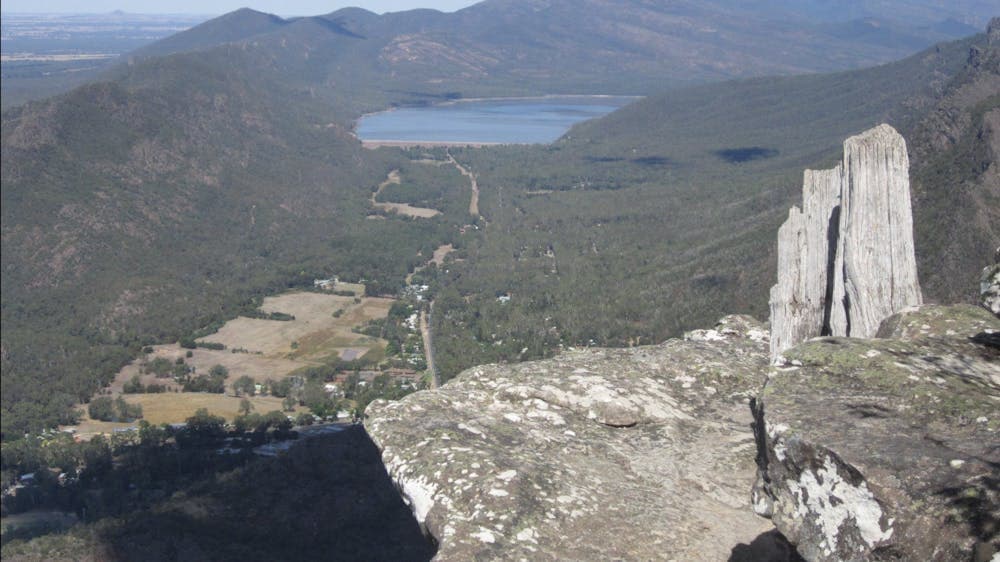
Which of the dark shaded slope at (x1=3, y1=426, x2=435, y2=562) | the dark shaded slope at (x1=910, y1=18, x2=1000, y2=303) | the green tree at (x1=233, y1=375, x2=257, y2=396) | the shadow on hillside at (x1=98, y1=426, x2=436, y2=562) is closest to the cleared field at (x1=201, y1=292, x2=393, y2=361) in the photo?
the green tree at (x1=233, y1=375, x2=257, y2=396)

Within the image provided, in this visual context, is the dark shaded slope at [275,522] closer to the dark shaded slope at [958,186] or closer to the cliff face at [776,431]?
the cliff face at [776,431]

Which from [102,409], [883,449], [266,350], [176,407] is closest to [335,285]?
[266,350]

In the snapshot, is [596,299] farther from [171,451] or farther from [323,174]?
[323,174]

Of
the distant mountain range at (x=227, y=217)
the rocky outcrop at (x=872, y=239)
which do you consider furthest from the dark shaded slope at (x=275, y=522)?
the distant mountain range at (x=227, y=217)

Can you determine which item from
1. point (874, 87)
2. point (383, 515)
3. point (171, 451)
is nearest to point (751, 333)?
point (383, 515)

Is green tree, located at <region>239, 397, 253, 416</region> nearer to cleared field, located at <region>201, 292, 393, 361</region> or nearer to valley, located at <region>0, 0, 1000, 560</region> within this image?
valley, located at <region>0, 0, 1000, 560</region>
